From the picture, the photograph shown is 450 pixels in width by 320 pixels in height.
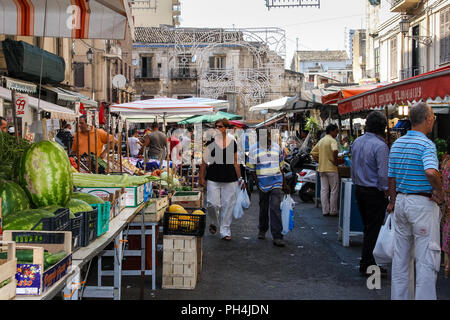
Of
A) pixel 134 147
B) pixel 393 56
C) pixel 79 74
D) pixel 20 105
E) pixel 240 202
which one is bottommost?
pixel 240 202

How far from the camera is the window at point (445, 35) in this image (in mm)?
18328

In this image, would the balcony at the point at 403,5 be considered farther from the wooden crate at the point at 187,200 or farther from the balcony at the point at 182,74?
the balcony at the point at 182,74

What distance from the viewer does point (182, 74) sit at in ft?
176

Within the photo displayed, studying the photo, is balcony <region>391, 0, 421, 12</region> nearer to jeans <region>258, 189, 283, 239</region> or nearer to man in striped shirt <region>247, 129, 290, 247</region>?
man in striped shirt <region>247, 129, 290, 247</region>

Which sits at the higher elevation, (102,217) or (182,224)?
(102,217)

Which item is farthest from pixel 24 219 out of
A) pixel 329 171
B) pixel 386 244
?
pixel 329 171

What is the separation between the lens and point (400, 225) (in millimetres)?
4859

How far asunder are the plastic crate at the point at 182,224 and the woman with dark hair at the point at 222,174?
8.13 ft

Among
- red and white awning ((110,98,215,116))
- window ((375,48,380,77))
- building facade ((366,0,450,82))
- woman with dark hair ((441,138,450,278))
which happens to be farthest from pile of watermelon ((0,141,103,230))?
window ((375,48,380,77))

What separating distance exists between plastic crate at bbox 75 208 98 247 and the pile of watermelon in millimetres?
88

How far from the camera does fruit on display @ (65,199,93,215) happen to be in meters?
3.66

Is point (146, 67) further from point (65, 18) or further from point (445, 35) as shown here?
point (65, 18)

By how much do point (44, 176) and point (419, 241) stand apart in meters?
3.23
